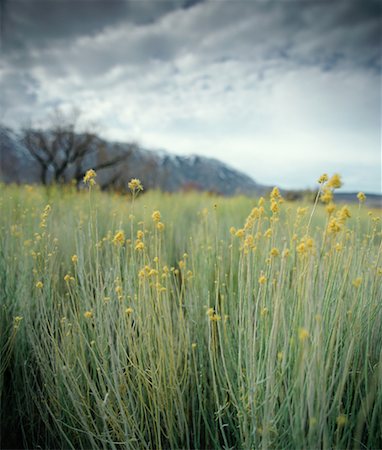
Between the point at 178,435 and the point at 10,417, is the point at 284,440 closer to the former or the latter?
the point at 178,435

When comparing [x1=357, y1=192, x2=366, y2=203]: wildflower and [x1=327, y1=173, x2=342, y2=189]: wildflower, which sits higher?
[x1=327, y1=173, x2=342, y2=189]: wildflower

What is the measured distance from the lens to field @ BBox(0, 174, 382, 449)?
998mm

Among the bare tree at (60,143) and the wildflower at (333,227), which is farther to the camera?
the bare tree at (60,143)

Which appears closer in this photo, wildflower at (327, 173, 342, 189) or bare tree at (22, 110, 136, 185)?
wildflower at (327, 173, 342, 189)

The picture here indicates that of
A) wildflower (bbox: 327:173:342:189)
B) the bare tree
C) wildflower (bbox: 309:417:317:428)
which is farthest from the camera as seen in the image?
the bare tree

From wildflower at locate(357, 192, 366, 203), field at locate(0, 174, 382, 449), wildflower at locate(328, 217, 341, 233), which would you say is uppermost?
wildflower at locate(357, 192, 366, 203)

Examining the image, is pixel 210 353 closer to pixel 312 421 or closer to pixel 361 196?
pixel 312 421

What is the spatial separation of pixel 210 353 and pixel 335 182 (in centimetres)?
73

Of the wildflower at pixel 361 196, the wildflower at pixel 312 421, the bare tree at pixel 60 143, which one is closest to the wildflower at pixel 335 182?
the wildflower at pixel 361 196

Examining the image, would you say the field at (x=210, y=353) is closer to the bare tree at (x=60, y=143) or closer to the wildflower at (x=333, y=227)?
the wildflower at (x=333, y=227)

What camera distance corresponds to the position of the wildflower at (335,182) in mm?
887

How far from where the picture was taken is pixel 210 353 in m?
1.12

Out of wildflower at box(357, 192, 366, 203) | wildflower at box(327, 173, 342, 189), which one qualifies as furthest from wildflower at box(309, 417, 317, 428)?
wildflower at box(357, 192, 366, 203)

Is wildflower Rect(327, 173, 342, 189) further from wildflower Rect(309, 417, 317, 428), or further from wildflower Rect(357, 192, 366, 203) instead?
wildflower Rect(309, 417, 317, 428)
